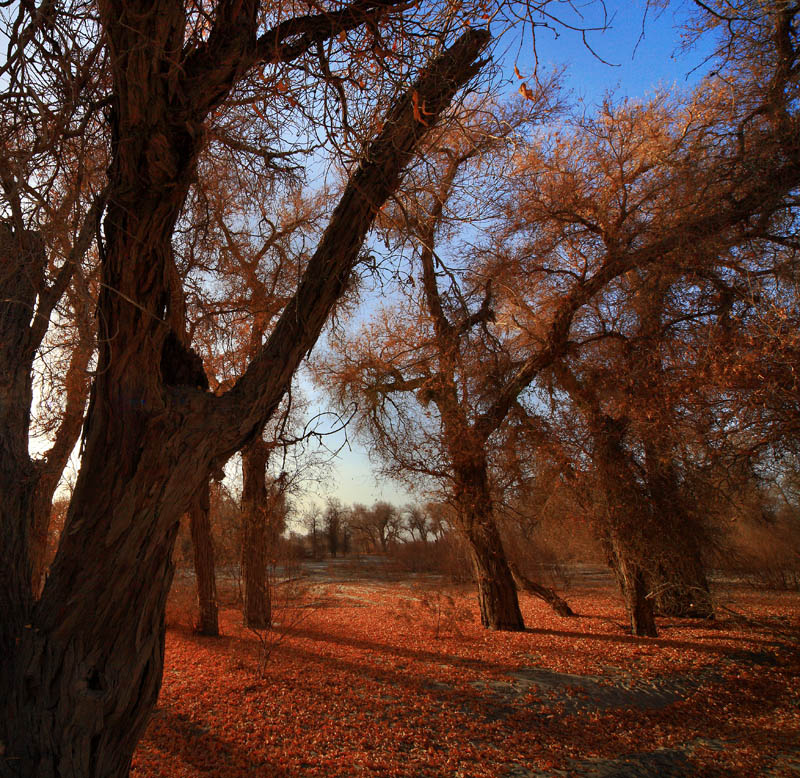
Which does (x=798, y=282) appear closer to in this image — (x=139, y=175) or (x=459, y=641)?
(x=139, y=175)

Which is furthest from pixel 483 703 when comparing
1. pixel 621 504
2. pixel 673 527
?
pixel 673 527

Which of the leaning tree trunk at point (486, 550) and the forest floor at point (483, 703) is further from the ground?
the leaning tree trunk at point (486, 550)

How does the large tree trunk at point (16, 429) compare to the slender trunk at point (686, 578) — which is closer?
the large tree trunk at point (16, 429)

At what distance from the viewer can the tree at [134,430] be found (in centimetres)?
201

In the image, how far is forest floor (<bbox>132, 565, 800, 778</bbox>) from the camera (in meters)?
4.29

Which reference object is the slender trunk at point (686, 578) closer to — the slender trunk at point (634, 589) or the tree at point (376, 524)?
the slender trunk at point (634, 589)

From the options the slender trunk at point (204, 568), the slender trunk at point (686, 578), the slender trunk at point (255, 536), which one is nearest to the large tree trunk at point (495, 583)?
the slender trunk at point (686, 578)

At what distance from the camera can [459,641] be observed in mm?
8820

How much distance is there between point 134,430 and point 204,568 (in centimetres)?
835

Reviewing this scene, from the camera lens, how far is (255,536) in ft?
29.1

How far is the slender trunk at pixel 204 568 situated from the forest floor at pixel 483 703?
13.2 inches

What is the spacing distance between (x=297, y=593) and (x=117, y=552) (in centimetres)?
765

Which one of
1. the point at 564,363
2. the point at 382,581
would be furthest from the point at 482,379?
the point at 382,581

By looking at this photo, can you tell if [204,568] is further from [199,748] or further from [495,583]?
[495,583]
